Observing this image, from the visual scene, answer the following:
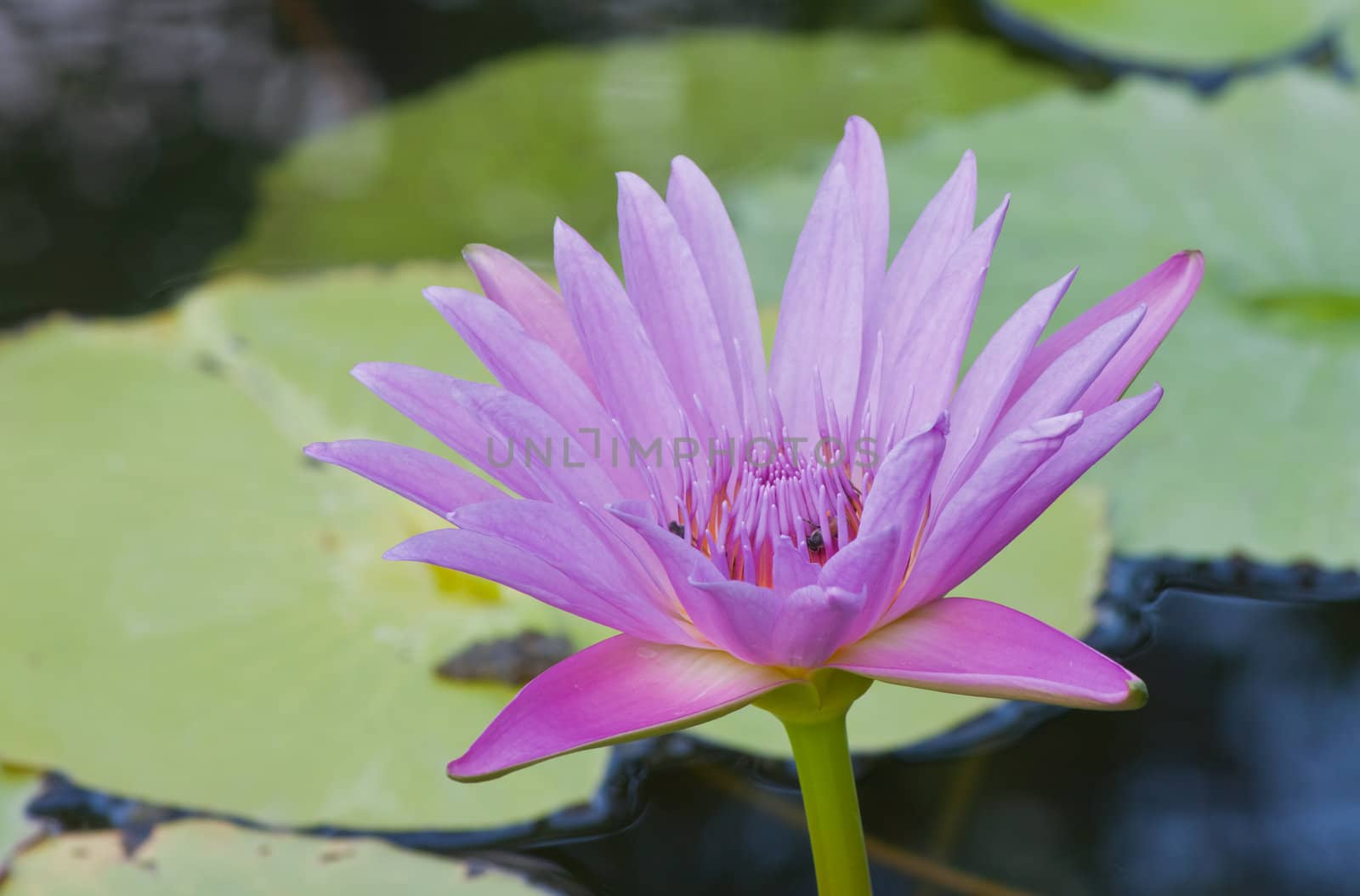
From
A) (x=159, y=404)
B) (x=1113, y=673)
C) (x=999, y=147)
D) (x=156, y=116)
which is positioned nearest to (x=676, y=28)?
(x=999, y=147)

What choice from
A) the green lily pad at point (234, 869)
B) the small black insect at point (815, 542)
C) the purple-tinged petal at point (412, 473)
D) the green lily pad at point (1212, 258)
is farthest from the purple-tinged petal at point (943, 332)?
the green lily pad at point (1212, 258)

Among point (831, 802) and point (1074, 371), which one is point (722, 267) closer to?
point (1074, 371)

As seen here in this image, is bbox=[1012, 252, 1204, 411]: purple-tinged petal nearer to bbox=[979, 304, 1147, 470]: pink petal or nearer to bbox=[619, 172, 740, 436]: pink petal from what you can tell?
bbox=[979, 304, 1147, 470]: pink petal

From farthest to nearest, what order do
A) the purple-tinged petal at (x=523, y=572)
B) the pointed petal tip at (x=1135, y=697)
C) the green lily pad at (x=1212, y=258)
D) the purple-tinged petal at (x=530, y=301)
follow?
the green lily pad at (x=1212, y=258) < the purple-tinged petal at (x=530, y=301) < the purple-tinged petal at (x=523, y=572) < the pointed petal tip at (x=1135, y=697)

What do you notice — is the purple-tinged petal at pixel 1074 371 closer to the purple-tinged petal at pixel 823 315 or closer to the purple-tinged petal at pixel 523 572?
the purple-tinged petal at pixel 823 315

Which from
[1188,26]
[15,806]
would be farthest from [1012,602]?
[1188,26]

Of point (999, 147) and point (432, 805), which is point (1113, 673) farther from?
point (999, 147)
